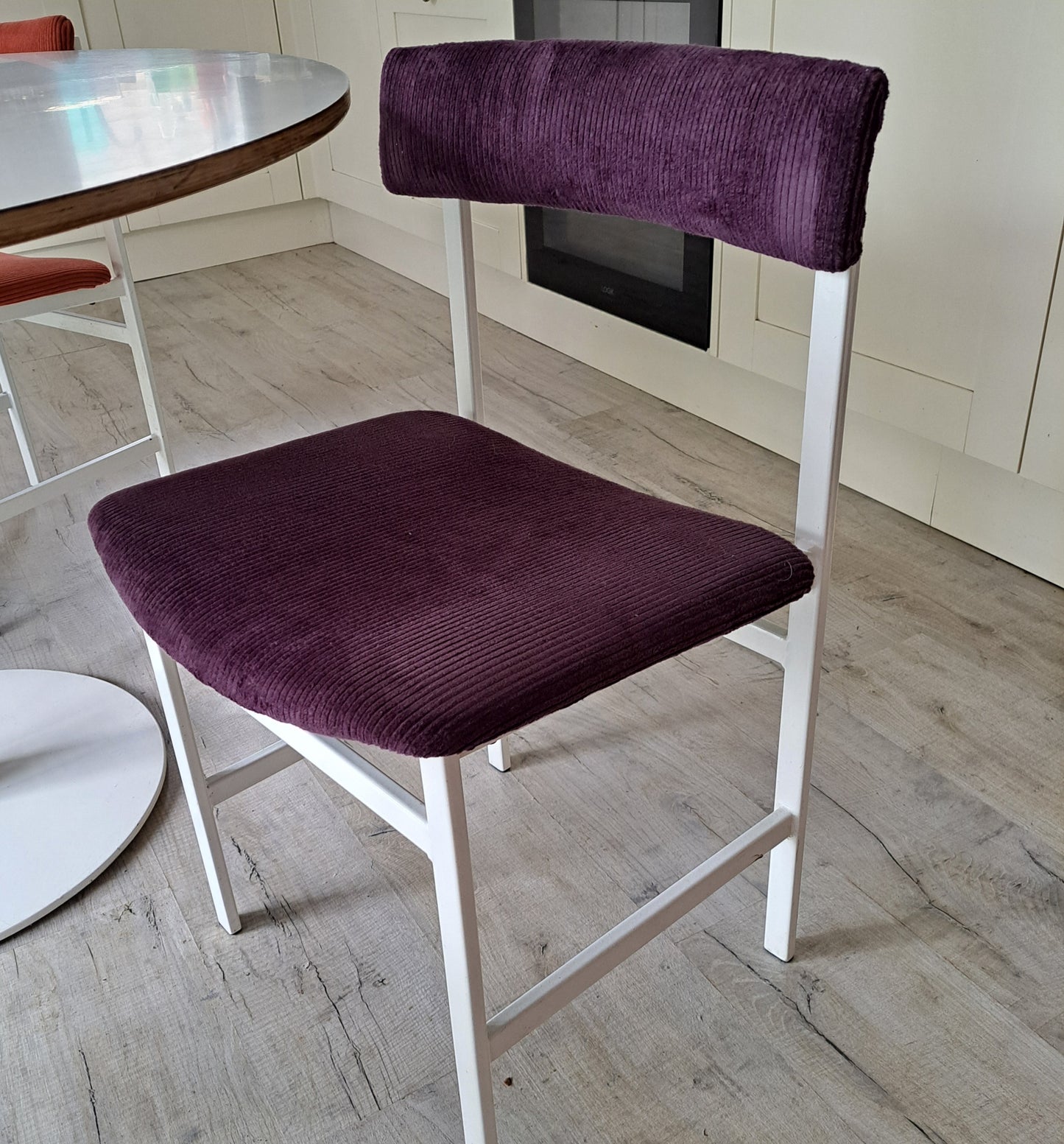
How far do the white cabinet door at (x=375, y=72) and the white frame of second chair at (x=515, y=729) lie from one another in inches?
60.6

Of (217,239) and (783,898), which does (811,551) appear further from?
(217,239)

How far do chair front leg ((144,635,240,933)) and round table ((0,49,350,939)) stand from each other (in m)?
0.17

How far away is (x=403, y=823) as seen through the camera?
2.40 ft

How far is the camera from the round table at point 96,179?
0.67 meters

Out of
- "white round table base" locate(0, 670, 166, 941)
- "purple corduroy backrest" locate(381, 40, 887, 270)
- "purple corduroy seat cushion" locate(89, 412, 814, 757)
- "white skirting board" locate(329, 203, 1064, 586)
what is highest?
"purple corduroy backrest" locate(381, 40, 887, 270)

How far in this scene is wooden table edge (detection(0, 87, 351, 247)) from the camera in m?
0.61

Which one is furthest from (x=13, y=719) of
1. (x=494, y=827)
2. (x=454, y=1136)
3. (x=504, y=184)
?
(x=504, y=184)

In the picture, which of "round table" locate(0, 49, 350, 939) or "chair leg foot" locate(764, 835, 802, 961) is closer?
"round table" locate(0, 49, 350, 939)

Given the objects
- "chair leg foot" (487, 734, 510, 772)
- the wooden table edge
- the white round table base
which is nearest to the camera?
the wooden table edge

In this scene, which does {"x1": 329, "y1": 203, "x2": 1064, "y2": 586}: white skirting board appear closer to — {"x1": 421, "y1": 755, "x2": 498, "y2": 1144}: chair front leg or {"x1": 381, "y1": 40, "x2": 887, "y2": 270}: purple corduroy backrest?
{"x1": 381, "y1": 40, "x2": 887, "y2": 270}: purple corduroy backrest

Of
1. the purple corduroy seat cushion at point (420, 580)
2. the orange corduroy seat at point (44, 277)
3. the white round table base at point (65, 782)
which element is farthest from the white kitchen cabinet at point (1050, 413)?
the orange corduroy seat at point (44, 277)

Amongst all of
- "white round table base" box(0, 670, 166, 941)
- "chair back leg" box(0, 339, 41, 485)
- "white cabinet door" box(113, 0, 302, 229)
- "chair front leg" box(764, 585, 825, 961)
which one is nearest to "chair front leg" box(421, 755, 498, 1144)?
"chair front leg" box(764, 585, 825, 961)

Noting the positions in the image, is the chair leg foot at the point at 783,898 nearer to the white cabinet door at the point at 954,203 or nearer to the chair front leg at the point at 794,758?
the chair front leg at the point at 794,758

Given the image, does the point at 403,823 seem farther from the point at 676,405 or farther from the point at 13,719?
the point at 676,405
